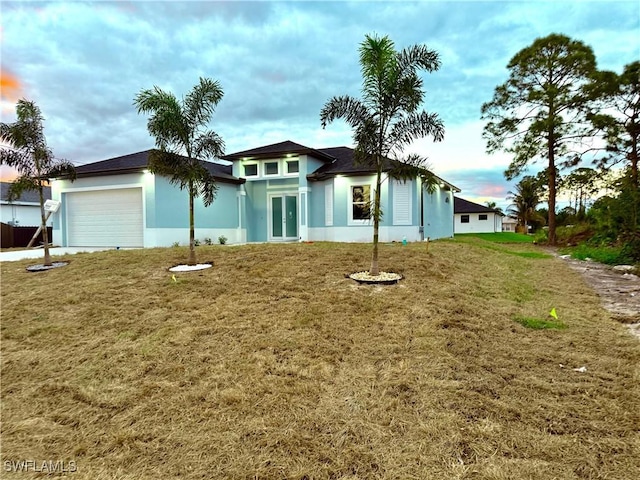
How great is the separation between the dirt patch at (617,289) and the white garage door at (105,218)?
15.3 meters

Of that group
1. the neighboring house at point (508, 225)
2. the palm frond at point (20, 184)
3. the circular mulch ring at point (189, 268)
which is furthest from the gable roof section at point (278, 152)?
the neighboring house at point (508, 225)

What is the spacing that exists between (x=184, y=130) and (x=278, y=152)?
7.40 metres

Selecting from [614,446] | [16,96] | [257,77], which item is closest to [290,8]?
[257,77]

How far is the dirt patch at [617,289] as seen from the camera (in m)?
5.81

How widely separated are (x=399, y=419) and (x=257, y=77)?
47.8ft

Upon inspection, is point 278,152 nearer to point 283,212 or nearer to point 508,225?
point 283,212

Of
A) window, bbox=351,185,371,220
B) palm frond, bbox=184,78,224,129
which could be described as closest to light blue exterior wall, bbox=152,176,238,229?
palm frond, bbox=184,78,224,129

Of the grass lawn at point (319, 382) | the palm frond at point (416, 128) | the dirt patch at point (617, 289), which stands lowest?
the grass lawn at point (319, 382)

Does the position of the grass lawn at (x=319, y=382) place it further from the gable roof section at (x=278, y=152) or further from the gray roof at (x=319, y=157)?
the gable roof section at (x=278, y=152)

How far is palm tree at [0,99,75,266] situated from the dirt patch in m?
13.3

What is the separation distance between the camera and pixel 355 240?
14.7 metres

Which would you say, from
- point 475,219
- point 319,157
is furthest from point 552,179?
point 475,219

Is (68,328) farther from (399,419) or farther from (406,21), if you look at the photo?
(406,21)

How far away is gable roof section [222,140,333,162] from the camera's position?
50.1 ft
